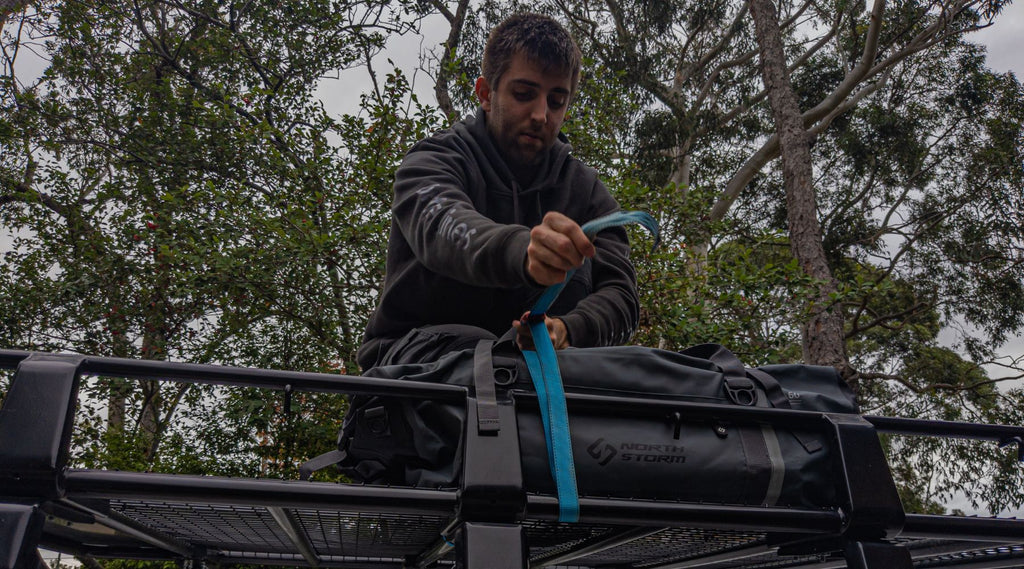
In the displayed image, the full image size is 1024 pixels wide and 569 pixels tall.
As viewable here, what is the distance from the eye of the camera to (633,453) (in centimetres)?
114

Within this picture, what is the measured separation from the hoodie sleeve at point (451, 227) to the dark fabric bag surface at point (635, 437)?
0.49 feet

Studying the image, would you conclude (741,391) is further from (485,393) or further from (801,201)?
(801,201)

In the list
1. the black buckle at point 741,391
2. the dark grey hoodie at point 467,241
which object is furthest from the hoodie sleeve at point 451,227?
the black buckle at point 741,391

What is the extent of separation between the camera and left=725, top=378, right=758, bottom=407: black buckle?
4.11 ft

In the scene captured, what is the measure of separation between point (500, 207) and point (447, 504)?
0.81 meters

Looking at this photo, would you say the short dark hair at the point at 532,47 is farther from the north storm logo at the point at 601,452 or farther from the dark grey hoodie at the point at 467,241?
the north storm logo at the point at 601,452

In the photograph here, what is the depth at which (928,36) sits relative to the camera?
41.0ft

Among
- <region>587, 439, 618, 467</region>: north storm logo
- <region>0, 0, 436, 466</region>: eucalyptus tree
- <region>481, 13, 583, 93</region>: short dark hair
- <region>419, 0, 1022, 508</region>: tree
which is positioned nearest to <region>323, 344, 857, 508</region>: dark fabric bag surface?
<region>587, 439, 618, 467</region>: north storm logo

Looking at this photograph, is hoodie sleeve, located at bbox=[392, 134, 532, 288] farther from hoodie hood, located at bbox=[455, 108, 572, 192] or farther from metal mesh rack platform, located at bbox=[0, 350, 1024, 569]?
metal mesh rack platform, located at bbox=[0, 350, 1024, 569]

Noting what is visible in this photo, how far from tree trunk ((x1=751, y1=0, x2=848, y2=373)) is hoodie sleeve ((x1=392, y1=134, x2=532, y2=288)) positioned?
18.4ft

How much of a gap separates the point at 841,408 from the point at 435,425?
0.73 meters

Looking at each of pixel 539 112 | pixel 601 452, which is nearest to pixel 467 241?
pixel 601 452

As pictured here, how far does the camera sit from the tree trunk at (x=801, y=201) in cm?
738

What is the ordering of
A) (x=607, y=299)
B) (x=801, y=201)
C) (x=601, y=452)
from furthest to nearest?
(x=801, y=201)
(x=607, y=299)
(x=601, y=452)
